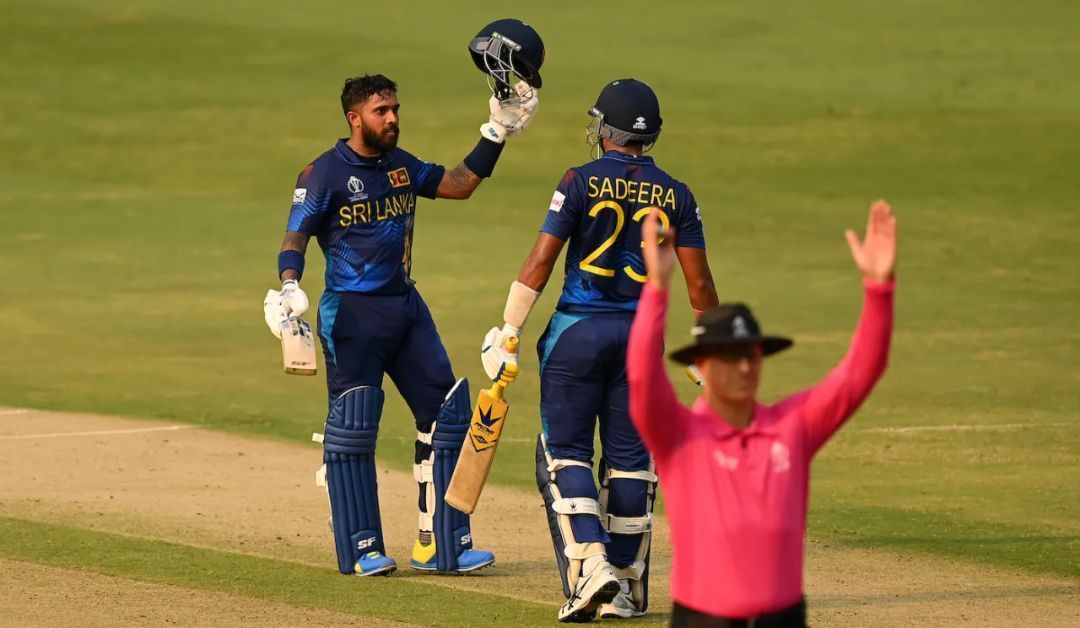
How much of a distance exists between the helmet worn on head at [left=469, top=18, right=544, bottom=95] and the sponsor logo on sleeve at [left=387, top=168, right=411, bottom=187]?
2.30 ft

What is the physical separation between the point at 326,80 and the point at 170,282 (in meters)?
12.5

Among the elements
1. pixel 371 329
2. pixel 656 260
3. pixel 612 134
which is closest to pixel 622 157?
pixel 612 134

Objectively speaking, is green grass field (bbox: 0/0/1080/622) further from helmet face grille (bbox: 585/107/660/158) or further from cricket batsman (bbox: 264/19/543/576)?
A: helmet face grille (bbox: 585/107/660/158)

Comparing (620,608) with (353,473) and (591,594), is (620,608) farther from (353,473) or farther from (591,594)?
(353,473)

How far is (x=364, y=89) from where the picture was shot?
32.8 ft

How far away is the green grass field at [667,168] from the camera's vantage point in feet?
46.6

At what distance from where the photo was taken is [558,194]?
8961 mm

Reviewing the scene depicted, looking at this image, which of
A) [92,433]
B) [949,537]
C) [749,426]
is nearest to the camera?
[749,426]

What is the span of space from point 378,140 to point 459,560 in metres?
2.15

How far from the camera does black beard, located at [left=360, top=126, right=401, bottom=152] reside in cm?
1000

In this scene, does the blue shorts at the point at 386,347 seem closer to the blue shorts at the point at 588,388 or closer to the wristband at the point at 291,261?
the wristband at the point at 291,261

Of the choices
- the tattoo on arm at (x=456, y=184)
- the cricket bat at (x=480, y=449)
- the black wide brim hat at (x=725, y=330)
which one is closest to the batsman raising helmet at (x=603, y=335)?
the cricket bat at (x=480, y=449)

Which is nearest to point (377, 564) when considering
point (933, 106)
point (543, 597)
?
point (543, 597)

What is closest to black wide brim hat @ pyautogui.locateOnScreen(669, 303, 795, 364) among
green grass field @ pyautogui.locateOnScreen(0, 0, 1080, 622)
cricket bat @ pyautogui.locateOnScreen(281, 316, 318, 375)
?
green grass field @ pyautogui.locateOnScreen(0, 0, 1080, 622)
